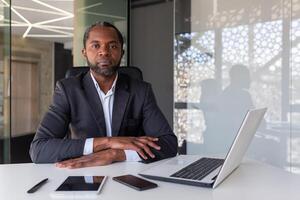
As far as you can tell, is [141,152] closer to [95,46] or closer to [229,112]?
[95,46]

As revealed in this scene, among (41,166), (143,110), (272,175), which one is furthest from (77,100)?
(272,175)

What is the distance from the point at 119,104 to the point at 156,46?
3.23 m

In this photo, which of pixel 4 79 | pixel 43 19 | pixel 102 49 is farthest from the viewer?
pixel 43 19

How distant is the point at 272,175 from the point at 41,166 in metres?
0.82

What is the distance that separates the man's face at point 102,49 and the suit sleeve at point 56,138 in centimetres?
21

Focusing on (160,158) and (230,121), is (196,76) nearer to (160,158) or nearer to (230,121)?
(230,121)

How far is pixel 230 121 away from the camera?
3789mm

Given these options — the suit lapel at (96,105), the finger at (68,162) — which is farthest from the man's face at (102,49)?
the finger at (68,162)

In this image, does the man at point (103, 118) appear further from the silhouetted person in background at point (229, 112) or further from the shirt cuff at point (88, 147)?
the silhouetted person in background at point (229, 112)

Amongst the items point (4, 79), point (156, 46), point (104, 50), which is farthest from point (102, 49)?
point (156, 46)

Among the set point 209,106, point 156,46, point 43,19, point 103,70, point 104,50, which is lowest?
point 209,106

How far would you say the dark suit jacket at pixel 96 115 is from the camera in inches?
59.6

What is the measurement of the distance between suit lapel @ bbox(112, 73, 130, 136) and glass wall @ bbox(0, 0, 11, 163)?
217cm

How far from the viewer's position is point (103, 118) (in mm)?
1610
